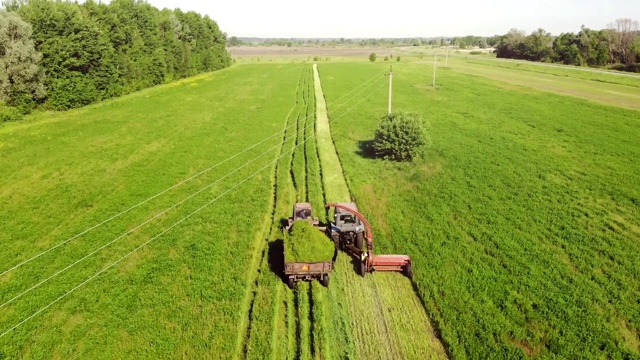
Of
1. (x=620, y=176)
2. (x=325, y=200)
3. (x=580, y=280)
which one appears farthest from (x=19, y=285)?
(x=620, y=176)

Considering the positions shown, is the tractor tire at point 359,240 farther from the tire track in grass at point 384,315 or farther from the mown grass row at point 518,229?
the mown grass row at point 518,229

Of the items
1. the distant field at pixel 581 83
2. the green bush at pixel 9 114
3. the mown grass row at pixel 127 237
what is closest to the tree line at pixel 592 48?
the distant field at pixel 581 83

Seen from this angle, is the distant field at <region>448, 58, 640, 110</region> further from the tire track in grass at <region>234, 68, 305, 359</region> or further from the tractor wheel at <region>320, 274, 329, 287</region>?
the tractor wheel at <region>320, 274, 329, 287</region>

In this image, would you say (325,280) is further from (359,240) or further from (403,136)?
(403,136)

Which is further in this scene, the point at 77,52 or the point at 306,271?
the point at 77,52

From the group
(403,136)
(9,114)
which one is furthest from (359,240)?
(9,114)

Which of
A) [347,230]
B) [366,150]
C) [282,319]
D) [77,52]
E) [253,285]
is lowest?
[282,319]

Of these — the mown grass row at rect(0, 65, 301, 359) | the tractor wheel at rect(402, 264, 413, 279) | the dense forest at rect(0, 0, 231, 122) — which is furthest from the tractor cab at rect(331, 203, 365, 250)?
the dense forest at rect(0, 0, 231, 122)
